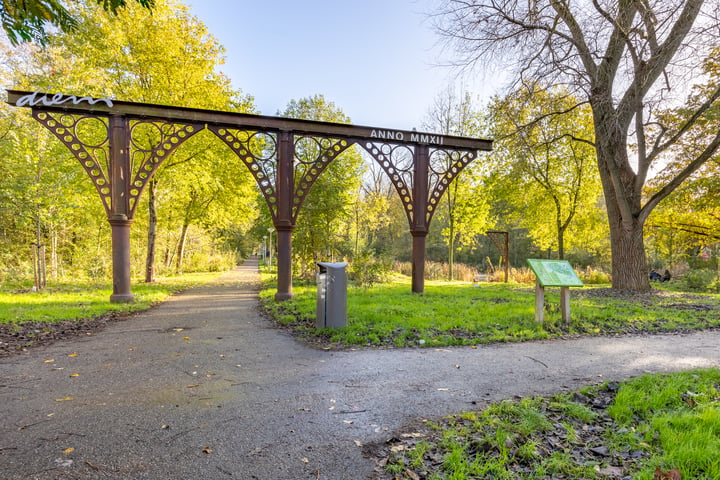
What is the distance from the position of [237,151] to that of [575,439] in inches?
347

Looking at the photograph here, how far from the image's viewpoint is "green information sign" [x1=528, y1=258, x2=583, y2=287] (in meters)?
6.08

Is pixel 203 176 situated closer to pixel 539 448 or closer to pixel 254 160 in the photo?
pixel 254 160

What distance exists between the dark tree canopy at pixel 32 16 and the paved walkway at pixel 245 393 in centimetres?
322

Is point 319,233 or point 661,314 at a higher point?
point 319,233

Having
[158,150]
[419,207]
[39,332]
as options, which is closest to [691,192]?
[419,207]

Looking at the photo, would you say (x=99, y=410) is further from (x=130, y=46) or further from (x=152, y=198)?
(x=130, y=46)

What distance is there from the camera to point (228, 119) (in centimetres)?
877

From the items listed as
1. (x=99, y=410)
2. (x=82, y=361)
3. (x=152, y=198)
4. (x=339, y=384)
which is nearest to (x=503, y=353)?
(x=339, y=384)

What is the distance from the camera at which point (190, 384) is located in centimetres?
363

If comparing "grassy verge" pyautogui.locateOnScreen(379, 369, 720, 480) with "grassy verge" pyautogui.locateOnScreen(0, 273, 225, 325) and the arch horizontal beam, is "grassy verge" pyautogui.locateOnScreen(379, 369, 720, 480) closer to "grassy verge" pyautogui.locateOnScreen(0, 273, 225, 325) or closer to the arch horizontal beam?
"grassy verge" pyautogui.locateOnScreen(0, 273, 225, 325)

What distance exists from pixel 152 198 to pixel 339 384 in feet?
44.1

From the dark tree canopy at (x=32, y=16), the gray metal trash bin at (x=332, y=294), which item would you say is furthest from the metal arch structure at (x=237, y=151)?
the dark tree canopy at (x=32, y=16)

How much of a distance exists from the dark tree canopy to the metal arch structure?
548cm

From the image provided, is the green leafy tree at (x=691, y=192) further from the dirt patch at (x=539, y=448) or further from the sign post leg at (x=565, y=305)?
the dirt patch at (x=539, y=448)
